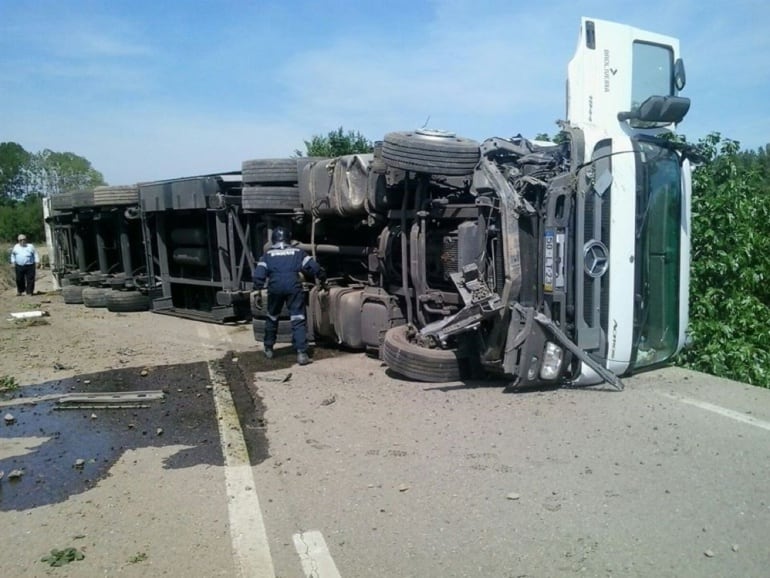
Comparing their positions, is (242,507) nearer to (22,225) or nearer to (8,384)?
(8,384)

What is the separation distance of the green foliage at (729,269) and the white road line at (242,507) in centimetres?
449

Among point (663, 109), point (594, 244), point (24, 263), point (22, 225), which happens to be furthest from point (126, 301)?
point (22, 225)

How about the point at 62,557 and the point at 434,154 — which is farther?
the point at 434,154

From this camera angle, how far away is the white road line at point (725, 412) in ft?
14.7

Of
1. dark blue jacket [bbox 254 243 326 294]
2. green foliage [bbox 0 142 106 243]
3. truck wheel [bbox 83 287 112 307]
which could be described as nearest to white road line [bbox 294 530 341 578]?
dark blue jacket [bbox 254 243 326 294]

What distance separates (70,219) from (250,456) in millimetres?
12306

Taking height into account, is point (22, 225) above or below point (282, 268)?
above

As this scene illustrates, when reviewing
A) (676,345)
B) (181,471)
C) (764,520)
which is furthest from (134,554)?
(676,345)

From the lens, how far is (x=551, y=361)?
519 cm

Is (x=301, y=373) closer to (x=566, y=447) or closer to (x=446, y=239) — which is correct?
(x=446, y=239)

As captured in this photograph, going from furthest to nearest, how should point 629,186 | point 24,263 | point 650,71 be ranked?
point 24,263 → point 650,71 → point 629,186

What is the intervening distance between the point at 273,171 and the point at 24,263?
10.1 meters

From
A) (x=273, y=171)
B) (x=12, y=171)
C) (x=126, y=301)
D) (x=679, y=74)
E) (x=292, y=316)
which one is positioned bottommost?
(x=126, y=301)

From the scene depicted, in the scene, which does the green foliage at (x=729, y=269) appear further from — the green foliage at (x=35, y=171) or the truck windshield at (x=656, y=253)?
the green foliage at (x=35, y=171)
